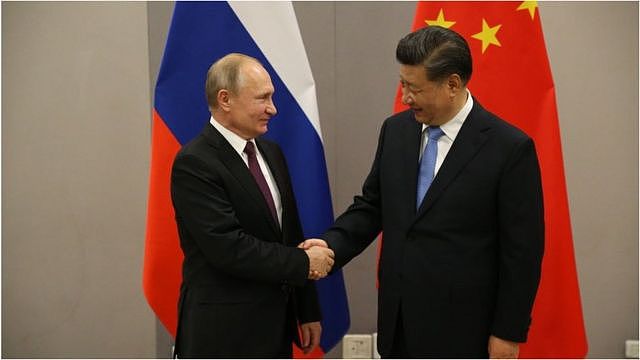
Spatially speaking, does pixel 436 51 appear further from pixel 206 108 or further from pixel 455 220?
pixel 206 108

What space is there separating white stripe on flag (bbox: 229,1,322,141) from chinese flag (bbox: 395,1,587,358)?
417mm

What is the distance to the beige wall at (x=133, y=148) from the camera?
2.76 m

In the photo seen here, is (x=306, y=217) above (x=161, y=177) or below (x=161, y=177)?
below

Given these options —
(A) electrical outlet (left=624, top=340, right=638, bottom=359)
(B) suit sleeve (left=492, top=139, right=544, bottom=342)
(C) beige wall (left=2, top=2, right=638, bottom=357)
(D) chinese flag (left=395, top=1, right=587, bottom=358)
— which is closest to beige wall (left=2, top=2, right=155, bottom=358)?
(C) beige wall (left=2, top=2, right=638, bottom=357)

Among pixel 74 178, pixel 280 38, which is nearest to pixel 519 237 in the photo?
pixel 280 38

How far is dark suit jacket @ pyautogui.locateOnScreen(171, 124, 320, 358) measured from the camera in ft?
5.78

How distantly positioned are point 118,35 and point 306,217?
4.07ft

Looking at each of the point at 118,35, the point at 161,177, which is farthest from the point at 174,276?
the point at 118,35

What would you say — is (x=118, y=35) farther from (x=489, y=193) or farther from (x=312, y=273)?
(x=489, y=193)

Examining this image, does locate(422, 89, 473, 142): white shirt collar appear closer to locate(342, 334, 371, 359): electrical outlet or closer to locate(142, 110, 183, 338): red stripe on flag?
locate(142, 110, 183, 338): red stripe on flag

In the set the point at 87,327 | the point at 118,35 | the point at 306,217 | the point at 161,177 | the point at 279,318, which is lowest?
the point at 87,327

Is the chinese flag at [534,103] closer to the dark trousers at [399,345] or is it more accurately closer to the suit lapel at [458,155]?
the suit lapel at [458,155]

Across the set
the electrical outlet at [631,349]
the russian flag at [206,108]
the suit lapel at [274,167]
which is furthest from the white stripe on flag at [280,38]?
the electrical outlet at [631,349]

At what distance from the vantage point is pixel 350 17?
2.74 metres
